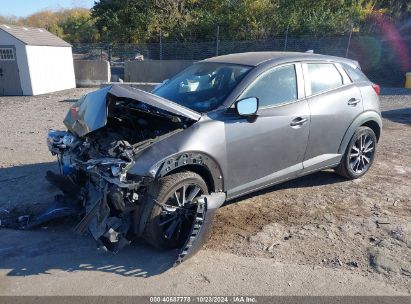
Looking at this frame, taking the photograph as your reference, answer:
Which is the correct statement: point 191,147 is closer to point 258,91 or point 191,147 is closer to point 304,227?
point 258,91

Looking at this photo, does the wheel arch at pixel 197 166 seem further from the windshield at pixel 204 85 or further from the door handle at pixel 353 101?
the door handle at pixel 353 101

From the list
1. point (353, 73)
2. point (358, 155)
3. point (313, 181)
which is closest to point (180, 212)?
point (313, 181)

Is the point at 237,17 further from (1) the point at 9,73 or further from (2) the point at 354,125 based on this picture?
(2) the point at 354,125

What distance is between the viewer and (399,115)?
34.9 feet

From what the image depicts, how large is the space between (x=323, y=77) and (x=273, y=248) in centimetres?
239

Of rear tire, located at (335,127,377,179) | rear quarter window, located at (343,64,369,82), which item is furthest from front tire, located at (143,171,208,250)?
rear quarter window, located at (343,64,369,82)

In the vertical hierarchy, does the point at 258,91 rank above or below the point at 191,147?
above

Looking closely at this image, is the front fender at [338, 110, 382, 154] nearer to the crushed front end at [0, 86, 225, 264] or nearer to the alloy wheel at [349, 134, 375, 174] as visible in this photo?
the alloy wheel at [349, 134, 375, 174]

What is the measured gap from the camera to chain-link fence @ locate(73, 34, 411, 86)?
1830 centimetres

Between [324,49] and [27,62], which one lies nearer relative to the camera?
[27,62]

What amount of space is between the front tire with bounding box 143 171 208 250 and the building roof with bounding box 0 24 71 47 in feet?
46.3

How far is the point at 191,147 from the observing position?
372 centimetres

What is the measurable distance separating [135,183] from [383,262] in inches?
92.8

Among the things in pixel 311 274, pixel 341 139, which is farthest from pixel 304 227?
pixel 341 139
